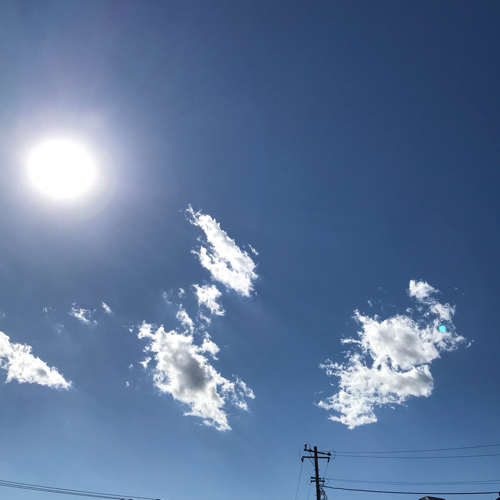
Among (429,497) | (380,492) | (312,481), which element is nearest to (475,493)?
(380,492)

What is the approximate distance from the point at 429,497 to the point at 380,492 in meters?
18.9

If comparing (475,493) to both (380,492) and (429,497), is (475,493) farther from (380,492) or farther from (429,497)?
(429,497)

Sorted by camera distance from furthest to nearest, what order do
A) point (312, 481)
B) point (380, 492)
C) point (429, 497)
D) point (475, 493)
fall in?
point (429, 497) < point (312, 481) < point (380, 492) < point (475, 493)

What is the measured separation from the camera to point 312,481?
96.2ft

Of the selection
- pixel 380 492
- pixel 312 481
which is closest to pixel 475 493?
pixel 380 492

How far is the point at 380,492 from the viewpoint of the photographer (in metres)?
26.9

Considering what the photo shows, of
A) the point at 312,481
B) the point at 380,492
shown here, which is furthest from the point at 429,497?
the point at 312,481

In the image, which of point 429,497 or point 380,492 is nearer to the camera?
point 380,492

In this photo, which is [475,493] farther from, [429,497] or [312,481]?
[429,497]

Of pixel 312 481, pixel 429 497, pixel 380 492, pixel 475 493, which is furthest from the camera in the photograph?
pixel 429 497

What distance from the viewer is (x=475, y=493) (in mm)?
24109

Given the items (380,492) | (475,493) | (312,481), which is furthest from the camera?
(312,481)

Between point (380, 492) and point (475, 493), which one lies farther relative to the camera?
point (380, 492)

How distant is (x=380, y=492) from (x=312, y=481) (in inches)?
244
